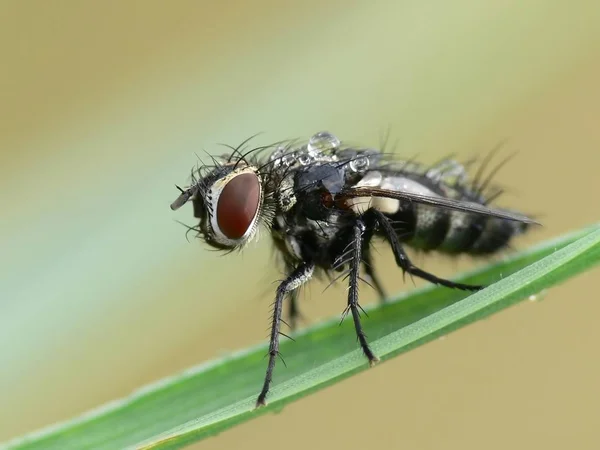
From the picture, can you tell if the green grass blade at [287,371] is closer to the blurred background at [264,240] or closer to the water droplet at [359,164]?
the water droplet at [359,164]

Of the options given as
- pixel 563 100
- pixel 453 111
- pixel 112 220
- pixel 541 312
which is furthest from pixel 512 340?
pixel 112 220

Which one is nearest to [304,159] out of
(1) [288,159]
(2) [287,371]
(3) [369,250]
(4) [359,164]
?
(1) [288,159]

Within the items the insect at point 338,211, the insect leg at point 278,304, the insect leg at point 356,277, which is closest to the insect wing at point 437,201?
the insect at point 338,211

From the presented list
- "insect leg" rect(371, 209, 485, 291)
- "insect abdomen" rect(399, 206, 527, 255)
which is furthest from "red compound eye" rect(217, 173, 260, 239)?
"insect abdomen" rect(399, 206, 527, 255)

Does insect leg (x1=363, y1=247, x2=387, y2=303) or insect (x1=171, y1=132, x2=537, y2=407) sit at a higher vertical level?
insect (x1=171, y1=132, x2=537, y2=407)

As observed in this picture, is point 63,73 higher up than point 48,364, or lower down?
higher up

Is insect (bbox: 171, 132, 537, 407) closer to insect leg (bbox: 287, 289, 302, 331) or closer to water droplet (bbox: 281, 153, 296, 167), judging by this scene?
water droplet (bbox: 281, 153, 296, 167)

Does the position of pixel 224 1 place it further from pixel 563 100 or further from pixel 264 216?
pixel 264 216
